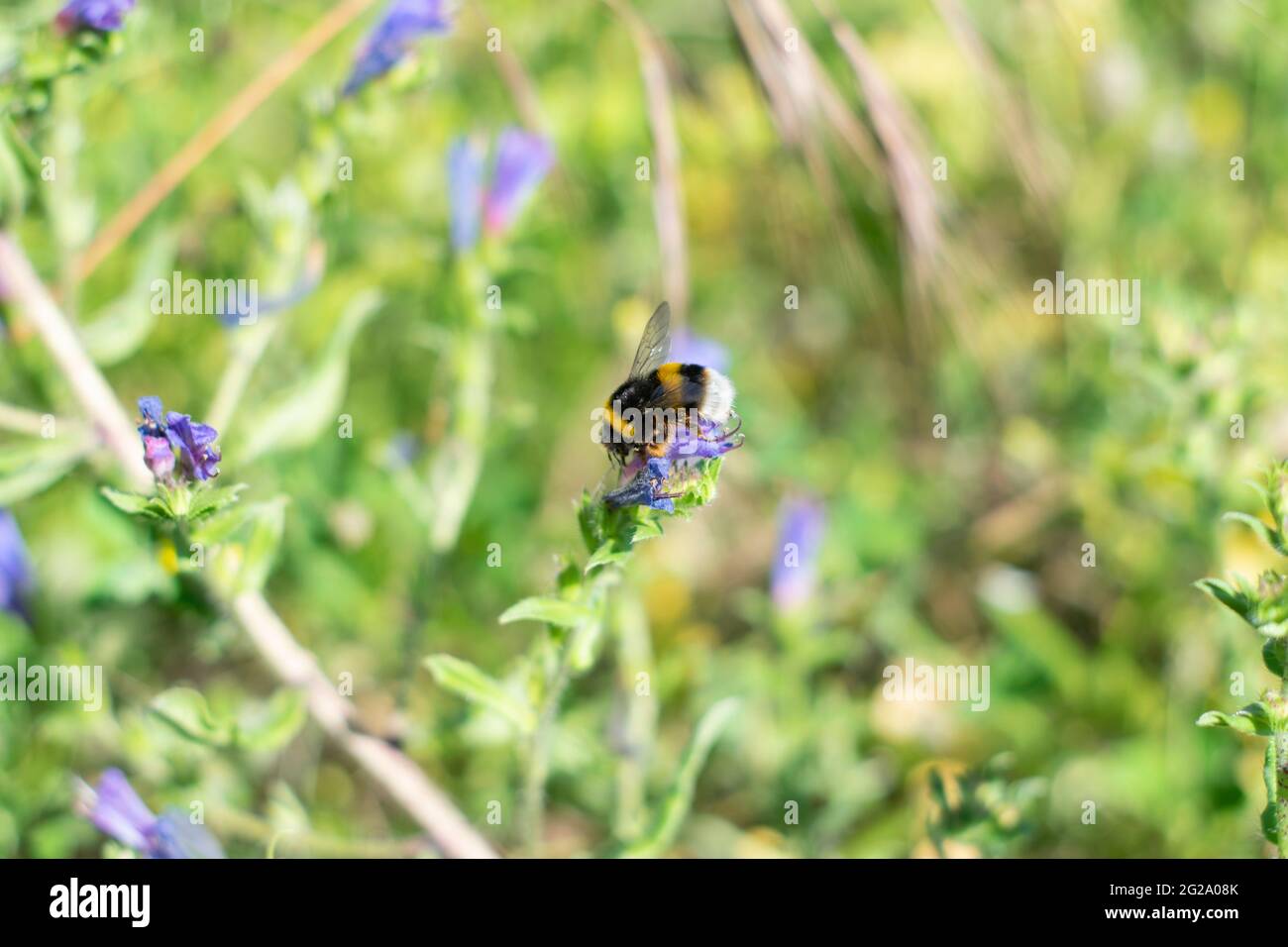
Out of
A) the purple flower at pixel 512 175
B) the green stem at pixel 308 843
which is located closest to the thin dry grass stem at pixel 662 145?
the purple flower at pixel 512 175

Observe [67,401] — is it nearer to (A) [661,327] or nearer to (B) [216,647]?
(B) [216,647]

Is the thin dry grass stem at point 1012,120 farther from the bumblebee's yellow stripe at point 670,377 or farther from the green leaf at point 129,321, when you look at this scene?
the green leaf at point 129,321

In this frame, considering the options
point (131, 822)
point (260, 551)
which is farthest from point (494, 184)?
point (131, 822)

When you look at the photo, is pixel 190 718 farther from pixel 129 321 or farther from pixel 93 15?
pixel 93 15

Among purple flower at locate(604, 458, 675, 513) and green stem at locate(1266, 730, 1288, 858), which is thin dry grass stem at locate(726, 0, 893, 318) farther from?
green stem at locate(1266, 730, 1288, 858)

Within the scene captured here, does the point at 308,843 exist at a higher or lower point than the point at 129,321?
lower

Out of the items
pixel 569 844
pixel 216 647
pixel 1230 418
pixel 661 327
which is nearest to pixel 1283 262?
pixel 1230 418
